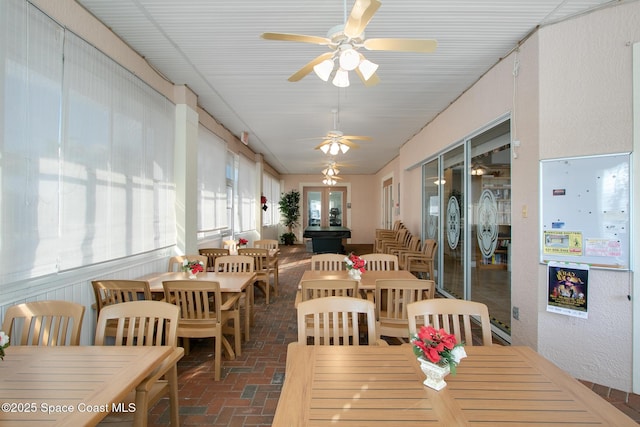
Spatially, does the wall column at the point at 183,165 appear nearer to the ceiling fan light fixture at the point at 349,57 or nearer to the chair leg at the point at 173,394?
the chair leg at the point at 173,394

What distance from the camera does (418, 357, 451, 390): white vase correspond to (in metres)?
1.17

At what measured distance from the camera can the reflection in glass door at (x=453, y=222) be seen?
4438mm

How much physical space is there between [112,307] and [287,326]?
2.33 metres

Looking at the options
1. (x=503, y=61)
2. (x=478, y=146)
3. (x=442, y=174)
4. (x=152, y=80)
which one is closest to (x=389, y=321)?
(x=478, y=146)

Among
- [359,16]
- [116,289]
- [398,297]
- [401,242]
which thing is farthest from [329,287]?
[401,242]

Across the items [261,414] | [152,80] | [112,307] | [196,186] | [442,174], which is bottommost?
[261,414]

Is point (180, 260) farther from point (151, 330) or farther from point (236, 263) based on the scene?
point (151, 330)

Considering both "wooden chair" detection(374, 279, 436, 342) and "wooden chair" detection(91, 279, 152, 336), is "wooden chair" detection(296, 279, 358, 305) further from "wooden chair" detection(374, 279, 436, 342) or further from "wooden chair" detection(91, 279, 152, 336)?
"wooden chair" detection(91, 279, 152, 336)

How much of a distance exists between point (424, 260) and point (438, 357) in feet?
A: 13.5

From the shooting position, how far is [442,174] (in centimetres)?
521

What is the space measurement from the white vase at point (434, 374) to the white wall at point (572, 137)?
210cm

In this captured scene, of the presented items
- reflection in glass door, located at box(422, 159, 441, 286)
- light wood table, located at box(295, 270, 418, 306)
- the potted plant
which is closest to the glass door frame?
the potted plant

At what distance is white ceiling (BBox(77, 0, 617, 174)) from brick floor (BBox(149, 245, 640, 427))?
9.88 feet

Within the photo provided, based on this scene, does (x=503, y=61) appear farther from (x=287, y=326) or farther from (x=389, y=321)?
(x=287, y=326)
